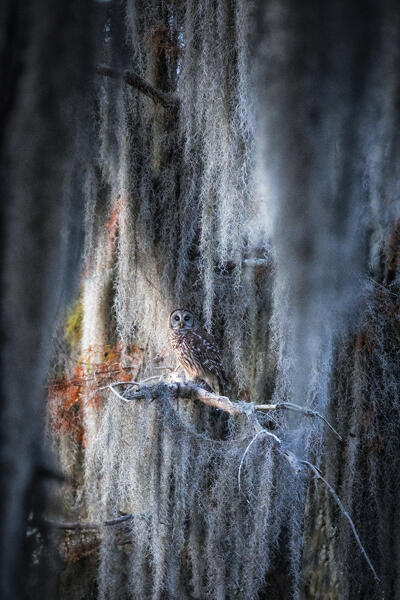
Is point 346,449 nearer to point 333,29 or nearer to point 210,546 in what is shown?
point 210,546

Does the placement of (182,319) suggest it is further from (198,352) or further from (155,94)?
(155,94)

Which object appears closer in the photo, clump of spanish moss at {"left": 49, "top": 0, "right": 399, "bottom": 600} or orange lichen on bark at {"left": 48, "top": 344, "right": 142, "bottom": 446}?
clump of spanish moss at {"left": 49, "top": 0, "right": 399, "bottom": 600}

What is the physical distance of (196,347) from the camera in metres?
3.03

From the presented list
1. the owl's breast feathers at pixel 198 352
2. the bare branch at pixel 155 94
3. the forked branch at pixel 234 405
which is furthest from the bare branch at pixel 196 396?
the bare branch at pixel 155 94

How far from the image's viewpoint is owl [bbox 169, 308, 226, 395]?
2881mm

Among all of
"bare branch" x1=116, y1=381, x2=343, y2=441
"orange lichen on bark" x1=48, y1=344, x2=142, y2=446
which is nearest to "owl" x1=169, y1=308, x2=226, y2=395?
"orange lichen on bark" x1=48, y1=344, x2=142, y2=446

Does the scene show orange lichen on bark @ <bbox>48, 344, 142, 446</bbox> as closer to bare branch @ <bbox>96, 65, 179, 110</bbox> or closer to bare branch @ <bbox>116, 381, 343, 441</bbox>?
bare branch @ <bbox>116, 381, 343, 441</bbox>

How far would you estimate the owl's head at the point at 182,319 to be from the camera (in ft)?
9.27

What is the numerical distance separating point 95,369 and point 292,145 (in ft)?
8.67

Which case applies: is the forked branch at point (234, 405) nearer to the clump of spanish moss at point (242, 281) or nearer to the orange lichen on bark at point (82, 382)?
the clump of spanish moss at point (242, 281)

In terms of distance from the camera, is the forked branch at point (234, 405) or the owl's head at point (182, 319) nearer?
the forked branch at point (234, 405)

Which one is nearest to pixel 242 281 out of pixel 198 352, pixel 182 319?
pixel 182 319

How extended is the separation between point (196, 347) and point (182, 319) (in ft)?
0.70

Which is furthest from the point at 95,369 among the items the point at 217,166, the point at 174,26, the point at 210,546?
the point at 174,26
